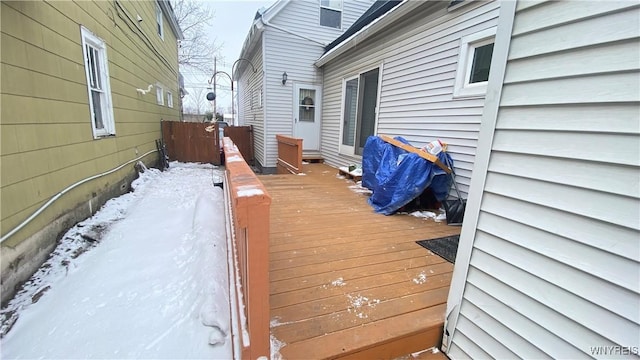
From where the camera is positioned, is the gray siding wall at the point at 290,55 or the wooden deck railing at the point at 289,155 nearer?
the wooden deck railing at the point at 289,155

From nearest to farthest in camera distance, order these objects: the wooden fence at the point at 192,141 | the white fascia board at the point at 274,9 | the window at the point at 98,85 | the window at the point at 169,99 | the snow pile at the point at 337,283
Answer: the snow pile at the point at 337,283 → the window at the point at 98,85 → the white fascia board at the point at 274,9 → the wooden fence at the point at 192,141 → the window at the point at 169,99

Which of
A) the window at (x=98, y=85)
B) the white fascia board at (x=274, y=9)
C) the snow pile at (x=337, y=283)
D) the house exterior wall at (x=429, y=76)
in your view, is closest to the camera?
the snow pile at (x=337, y=283)

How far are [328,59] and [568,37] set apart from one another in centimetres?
602

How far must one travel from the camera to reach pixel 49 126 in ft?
8.29

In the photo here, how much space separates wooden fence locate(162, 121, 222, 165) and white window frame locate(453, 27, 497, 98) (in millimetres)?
Result: 6744

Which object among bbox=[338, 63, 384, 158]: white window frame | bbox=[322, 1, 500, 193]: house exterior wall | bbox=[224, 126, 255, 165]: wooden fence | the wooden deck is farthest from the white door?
the wooden deck

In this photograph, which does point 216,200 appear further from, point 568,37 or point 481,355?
point 568,37

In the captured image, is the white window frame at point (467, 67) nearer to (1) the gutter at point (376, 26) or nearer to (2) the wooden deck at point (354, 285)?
(1) the gutter at point (376, 26)

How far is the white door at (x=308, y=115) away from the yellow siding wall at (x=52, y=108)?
3806 mm

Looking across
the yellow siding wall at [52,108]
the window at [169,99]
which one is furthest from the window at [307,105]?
the window at [169,99]

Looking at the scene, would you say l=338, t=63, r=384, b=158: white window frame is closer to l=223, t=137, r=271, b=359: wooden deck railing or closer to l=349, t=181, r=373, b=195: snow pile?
l=349, t=181, r=373, b=195: snow pile

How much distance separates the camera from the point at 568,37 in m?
0.98

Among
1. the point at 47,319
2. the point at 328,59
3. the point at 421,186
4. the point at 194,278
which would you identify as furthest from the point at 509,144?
the point at 328,59

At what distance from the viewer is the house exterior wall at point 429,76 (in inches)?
121
